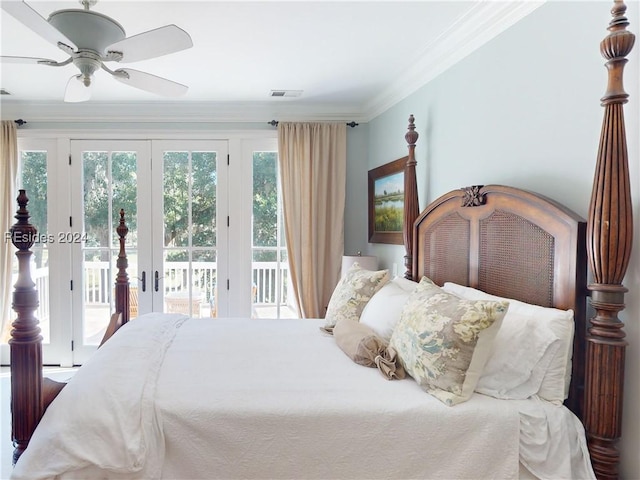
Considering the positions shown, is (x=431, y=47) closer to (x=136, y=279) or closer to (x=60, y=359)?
(x=136, y=279)

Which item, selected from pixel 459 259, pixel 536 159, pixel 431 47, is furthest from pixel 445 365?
pixel 431 47

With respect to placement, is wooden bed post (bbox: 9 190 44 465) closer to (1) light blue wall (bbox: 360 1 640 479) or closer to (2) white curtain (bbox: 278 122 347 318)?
(1) light blue wall (bbox: 360 1 640 479)

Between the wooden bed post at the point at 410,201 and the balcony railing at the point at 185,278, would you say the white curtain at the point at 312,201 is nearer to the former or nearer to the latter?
the balcony railing at the point at 185,278

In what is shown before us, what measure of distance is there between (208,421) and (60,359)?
341 centimetres

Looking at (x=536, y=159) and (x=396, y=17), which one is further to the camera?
(x=396, y=17)

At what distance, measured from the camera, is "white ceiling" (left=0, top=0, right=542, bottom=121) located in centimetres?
214

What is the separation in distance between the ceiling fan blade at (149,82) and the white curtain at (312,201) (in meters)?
1.58

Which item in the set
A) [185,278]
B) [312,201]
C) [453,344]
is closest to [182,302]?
[185,278]

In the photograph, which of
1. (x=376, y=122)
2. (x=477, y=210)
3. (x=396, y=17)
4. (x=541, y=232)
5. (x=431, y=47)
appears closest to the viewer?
(x=541, y=232)

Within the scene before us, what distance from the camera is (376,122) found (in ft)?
12.7

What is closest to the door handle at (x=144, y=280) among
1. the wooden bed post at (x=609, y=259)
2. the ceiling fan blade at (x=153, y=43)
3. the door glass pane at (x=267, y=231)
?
the door glass pane at (x=267, y=231)

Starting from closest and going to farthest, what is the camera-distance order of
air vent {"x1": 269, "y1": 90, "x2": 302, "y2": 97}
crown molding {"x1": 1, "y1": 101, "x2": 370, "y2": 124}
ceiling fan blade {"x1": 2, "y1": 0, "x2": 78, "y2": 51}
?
ceiling fan blade {"x1": 2, "y1": 0, "x2": 78, "y2": 51} < air vent {"x1": 269, "y1": 90, "x2": 302, "y2": 97} < crown molding {"x1": 1, "y1": 101, "x2": 370, "y2": 124}

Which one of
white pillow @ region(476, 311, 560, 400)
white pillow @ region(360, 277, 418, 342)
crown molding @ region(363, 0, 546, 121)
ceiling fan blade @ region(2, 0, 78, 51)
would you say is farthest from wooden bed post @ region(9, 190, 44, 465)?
crown molding @ region(363, 0, 546, 121)

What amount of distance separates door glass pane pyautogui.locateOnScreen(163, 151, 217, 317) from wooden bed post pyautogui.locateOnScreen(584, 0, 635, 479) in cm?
333
